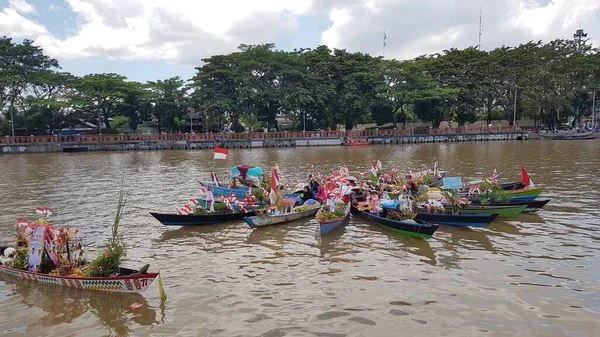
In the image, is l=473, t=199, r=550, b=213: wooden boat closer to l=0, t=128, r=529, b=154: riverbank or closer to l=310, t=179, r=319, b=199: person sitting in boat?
l=310, t=179, r=319, b=199: person sitting in boat

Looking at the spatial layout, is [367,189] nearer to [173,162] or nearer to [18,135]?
[173,162]

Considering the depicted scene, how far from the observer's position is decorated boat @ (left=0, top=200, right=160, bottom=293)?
9844 mm

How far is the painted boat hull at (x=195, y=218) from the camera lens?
15.8 metres

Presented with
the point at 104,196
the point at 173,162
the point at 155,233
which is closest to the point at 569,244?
the point at 155,233

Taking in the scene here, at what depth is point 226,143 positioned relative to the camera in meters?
63.9

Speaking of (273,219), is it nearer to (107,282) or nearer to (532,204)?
(107,282)

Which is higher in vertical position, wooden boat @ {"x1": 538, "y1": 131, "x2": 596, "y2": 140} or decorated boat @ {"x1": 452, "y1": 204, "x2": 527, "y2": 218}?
wooden boat @ {"x1": 538, "y1": 131, "x2": 596, "y2": 140}

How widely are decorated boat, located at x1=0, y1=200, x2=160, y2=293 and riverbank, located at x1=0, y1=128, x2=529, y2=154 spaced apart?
50.8 metres

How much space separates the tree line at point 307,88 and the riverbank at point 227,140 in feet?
14.0

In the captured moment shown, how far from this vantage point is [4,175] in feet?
110

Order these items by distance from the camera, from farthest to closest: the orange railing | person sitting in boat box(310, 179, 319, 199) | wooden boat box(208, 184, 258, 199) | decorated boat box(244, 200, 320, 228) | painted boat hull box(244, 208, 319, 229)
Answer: the orange railing < wooden boat box(208, 184, 258, 199) < person sitting in boat box(310, 179, 319, 199) < decorated boat box(244, 200, 320, 228) < painted boat hull box(244, 208, 319, 229)

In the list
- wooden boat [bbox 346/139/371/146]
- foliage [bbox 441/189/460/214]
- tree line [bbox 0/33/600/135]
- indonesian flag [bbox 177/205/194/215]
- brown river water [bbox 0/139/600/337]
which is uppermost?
tree line [bbox 0/33/600/135]

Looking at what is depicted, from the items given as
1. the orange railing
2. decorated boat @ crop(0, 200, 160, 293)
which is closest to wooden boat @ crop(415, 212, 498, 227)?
decorated boat @ crop(0, 200, 160, 293)

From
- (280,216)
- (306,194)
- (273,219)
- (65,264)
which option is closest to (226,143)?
(306,194)
